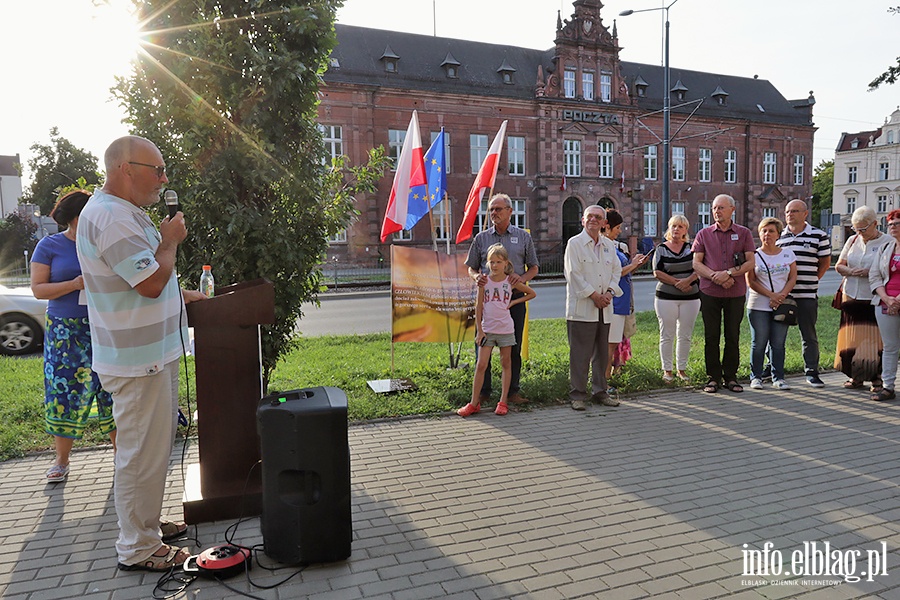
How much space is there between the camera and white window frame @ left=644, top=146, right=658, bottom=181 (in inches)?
1748

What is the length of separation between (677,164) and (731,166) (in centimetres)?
512

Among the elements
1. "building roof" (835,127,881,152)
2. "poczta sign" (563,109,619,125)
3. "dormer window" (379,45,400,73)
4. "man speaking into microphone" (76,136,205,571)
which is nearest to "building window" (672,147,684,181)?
"poczta sign" (563,109,619,125)

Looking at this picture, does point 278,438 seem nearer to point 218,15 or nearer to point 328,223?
point 328,223

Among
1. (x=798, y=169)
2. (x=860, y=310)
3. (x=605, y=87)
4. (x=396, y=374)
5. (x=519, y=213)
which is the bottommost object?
(x=396, y=374)

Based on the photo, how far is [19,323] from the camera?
10703 millimetres

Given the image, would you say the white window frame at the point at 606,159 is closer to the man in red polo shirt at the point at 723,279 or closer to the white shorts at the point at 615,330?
the man in red polo shirt at the point at 723,279

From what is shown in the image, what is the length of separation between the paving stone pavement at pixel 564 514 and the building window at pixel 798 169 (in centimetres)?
5106

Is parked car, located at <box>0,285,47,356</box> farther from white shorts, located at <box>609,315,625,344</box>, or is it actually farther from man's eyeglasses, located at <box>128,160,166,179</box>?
white shorts, located at <box>609,315,625,344</box>

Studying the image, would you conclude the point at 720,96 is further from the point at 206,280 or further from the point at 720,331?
the point at 206,280

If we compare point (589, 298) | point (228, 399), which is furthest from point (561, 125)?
point (228, 399)

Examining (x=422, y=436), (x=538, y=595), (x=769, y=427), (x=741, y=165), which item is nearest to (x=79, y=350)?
(x=422, y=436)

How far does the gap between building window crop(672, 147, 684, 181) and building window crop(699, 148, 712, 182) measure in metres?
1.68

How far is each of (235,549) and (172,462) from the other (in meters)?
2.03

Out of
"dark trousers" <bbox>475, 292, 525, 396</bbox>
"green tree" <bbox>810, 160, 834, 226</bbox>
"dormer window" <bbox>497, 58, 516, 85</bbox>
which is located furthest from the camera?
"green tree" <bbox>810, 160, 834, 226</bbox>
